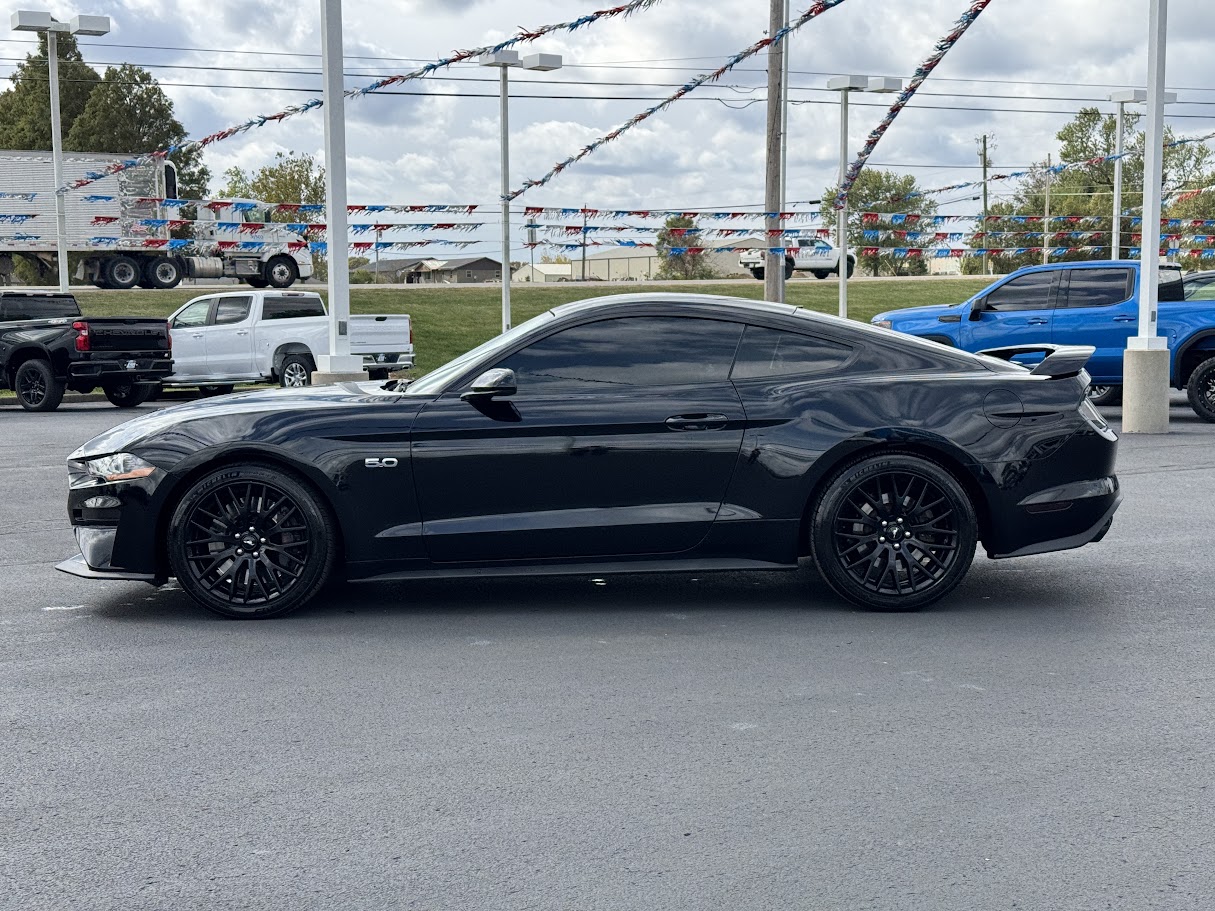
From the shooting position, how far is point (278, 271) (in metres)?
40.4

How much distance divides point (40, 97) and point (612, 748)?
64.7 m

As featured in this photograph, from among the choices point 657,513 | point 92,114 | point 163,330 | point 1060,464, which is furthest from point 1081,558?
point 92,114

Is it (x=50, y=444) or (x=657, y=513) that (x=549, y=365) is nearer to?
(x=657, y=513)

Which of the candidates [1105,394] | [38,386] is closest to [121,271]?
[38,386]

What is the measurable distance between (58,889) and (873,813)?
2222 mm

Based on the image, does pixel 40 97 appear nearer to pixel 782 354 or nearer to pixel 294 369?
pixel 294 369

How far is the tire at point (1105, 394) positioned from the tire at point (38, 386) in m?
14.1

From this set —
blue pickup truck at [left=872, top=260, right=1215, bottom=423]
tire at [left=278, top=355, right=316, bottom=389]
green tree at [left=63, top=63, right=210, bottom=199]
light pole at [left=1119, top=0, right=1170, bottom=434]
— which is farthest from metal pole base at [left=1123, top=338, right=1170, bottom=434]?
green tree at [left=63, top=63, right=210, bottom=199]

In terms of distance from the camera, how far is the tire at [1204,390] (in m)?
16.6

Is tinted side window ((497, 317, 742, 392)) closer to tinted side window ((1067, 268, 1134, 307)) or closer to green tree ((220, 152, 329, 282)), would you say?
tinted side window ((1067, 268, 1134, 307))

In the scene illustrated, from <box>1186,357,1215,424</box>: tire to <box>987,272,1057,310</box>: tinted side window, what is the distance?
2080mm

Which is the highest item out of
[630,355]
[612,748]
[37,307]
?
[37,307]

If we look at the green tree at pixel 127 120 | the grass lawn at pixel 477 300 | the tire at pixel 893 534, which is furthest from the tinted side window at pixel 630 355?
the green tree at pixel 127 120

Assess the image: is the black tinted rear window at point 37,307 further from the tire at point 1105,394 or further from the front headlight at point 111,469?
the front headlight at point 111,469
